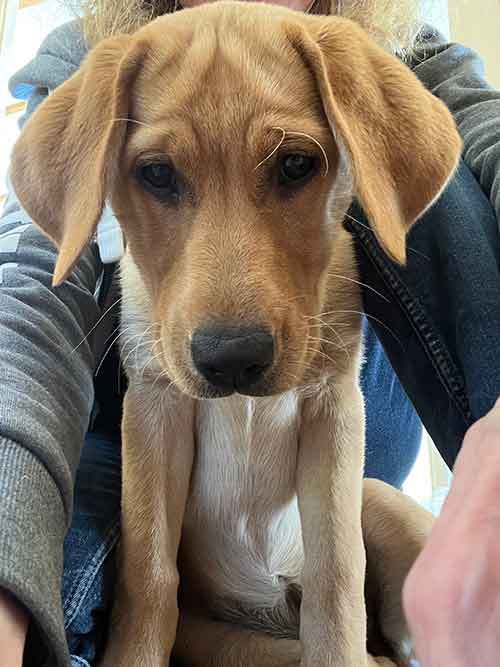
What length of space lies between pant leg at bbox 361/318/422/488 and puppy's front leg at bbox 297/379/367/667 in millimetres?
591

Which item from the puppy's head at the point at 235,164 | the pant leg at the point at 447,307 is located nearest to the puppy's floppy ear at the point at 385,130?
the puppy's head at the point at 235,164

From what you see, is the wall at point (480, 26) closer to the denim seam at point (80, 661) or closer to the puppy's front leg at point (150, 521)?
the puppy's front leg at point (150, 521)

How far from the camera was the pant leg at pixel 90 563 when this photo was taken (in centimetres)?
129

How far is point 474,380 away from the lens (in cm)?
130

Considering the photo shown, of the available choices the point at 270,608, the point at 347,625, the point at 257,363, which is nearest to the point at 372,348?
the point at 270,608

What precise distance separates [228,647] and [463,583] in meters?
1.08

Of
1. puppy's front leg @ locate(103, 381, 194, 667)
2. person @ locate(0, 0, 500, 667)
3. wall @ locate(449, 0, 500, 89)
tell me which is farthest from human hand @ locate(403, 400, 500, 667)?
wall @ locate(449, 0, 500, 89)

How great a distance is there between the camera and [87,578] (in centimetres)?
133

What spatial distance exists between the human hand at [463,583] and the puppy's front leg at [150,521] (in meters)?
0.86

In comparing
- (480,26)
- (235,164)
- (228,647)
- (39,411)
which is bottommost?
(228,647)

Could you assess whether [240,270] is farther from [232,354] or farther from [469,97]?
[469,97]

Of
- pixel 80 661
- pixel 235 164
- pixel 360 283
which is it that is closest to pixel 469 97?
pixel 360 283

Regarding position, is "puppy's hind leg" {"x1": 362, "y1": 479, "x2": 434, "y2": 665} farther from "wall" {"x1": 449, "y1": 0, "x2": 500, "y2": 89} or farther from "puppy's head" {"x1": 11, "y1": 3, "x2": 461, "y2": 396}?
"wall" {"x1": 449, "y1": 0, "x2": 500, "y2": 89}

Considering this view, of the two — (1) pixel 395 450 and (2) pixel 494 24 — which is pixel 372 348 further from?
(2) pixel 494 24
